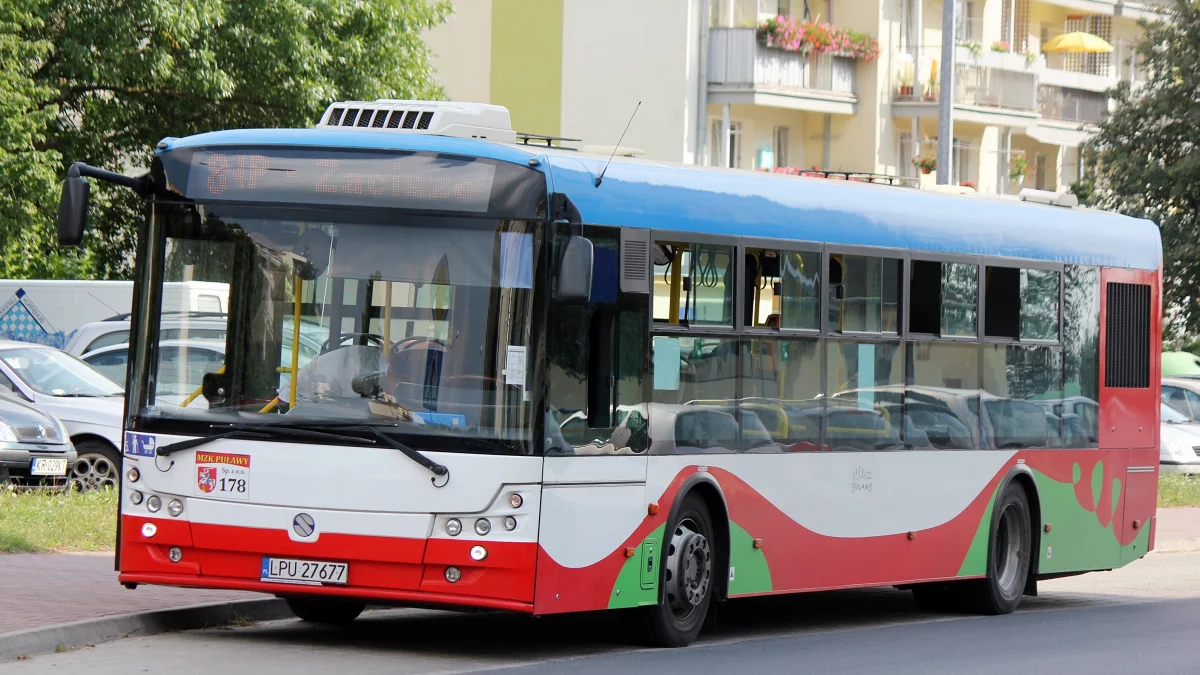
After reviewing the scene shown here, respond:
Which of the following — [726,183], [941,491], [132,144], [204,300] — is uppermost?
[132,144]

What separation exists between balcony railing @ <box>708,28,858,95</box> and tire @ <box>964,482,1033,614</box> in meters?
29.7

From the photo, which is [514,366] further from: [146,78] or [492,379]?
[146,78]

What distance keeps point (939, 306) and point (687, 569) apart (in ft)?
12.2

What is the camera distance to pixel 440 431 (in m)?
10.7

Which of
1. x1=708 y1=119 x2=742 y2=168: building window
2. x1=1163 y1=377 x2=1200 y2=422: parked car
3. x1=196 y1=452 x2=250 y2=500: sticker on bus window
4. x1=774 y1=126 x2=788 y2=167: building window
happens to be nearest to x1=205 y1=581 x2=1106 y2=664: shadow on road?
x1=196 y1=452 x2=250 y2=500: sticker on bus window

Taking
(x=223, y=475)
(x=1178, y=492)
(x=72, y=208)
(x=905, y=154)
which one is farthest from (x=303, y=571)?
(x=905, y=154)

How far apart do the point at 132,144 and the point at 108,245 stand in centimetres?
297

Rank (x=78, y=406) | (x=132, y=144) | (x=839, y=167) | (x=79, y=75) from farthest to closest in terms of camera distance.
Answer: (x=839, y=167) → (x=132, y=144) → (x=79, y=75) → (x=78, y=406)

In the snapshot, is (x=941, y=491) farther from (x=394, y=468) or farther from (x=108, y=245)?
(x=108, y=245)

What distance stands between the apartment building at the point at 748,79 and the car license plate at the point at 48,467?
24945 mm

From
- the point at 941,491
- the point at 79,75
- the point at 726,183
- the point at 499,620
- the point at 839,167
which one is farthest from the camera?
the point at 839,167

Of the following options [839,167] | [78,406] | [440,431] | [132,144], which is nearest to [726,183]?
[440,431]

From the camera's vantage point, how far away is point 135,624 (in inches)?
450

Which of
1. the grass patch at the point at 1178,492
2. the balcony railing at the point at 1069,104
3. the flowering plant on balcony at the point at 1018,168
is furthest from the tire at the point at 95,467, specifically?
the balcony railing at the point at 1069,104
